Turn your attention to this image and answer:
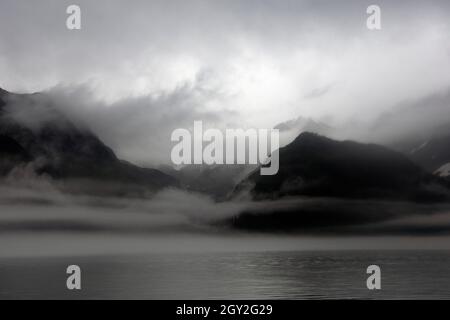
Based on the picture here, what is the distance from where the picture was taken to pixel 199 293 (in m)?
147

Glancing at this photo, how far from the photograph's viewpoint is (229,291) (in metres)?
152
